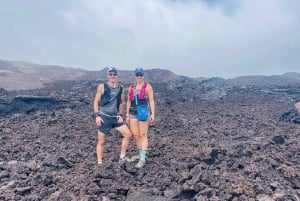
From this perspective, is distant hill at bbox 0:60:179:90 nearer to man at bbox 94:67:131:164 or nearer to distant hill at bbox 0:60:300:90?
distant hill at bbox 0:60:300:90

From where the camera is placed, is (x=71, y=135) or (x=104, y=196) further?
(x=71, y=135)

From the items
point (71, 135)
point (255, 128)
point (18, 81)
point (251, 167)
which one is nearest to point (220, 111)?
point (255, 128)

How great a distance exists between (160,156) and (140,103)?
4.75 feet

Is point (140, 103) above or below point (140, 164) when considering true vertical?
above

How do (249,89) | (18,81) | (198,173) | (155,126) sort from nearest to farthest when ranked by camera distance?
(198,173) → (155,126) → (249,89) → (18,81)

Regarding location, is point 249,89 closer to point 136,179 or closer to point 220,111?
point 220,111

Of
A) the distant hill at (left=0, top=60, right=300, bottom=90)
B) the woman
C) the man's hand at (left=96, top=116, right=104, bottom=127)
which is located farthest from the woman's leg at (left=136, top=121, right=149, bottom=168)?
the distant hill at (left=0, top=60, right=300, bottom=90)

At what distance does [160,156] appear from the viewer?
791 cm

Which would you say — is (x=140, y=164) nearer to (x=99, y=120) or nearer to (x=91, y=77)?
(x=99, y=120)

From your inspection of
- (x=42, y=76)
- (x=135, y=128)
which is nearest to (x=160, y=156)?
(x=135, y=128)

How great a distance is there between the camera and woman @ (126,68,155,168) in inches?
272

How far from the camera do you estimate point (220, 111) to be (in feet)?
48.0

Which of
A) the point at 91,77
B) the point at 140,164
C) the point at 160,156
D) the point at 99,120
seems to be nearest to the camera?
the point at 99,120

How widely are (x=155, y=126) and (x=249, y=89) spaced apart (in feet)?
37.3
